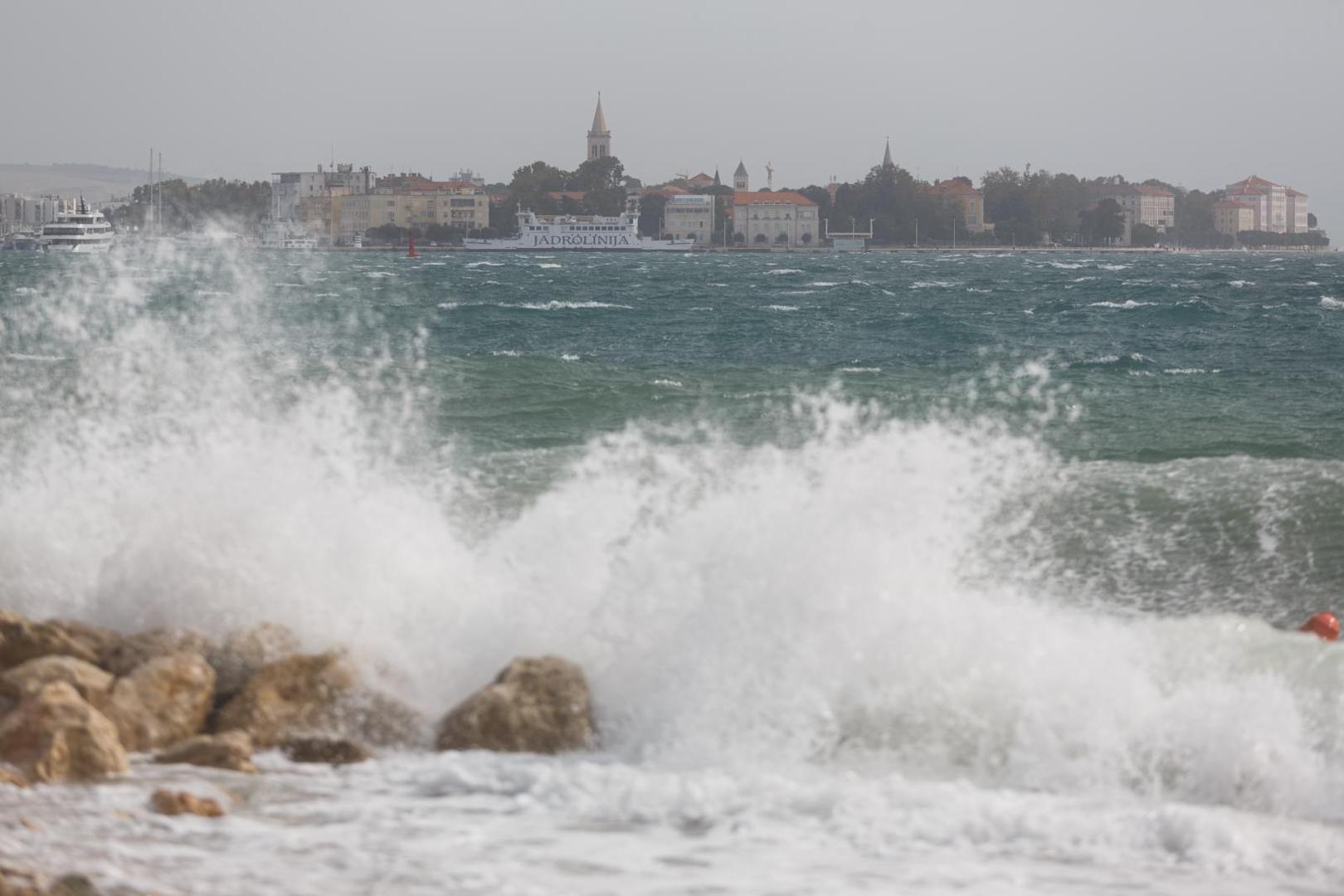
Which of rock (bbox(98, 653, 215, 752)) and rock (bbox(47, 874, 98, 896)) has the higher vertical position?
rock (bbox(98, 653, 215, 752))

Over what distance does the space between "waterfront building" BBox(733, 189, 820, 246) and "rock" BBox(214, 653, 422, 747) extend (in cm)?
14329

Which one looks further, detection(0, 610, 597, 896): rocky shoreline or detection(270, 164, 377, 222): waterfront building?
detection(270, 164, 377, 222): waterfront building

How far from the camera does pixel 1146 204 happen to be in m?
166

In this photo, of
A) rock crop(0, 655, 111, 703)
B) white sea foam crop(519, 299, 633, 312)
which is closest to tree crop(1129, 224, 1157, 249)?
white sea foam crop(519, 299, 633, 312)

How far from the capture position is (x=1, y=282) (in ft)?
136

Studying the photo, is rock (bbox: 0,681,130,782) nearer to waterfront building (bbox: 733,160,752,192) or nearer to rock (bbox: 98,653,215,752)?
rock (bbox: 98,653,215,752)

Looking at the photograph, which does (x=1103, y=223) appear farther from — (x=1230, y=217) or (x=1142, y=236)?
(x=1230, y=217)

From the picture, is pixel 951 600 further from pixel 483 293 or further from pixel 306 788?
pixel 483 293

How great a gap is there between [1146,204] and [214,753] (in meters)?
171

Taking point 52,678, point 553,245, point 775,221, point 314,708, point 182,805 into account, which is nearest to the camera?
point 182,805

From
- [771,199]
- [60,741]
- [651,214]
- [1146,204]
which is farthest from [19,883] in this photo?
[1146,204]

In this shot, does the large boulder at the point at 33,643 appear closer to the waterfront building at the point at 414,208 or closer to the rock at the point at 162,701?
the rock at the point at 162,701

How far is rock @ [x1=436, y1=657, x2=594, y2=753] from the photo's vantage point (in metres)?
5.38

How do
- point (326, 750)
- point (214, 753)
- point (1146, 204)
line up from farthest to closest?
point (1146, 204)
point (326, 750)
point (214, 753)
